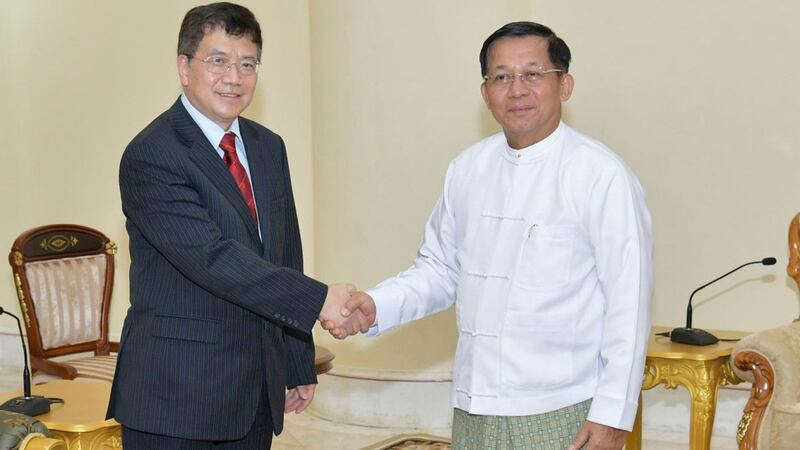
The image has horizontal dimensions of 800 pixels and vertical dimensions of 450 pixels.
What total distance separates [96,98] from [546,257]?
5.29 meters

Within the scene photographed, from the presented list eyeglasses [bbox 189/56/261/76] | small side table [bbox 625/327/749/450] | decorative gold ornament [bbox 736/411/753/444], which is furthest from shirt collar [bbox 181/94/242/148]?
decorative gold ornament [bbox 736/411/753/444]

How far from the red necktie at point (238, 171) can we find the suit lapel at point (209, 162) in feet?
0.14

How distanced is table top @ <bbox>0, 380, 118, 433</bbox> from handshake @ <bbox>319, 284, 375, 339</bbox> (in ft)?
2.42

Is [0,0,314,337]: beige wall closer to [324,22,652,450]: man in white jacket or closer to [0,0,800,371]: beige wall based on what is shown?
[0,0,800,371]: beige wall

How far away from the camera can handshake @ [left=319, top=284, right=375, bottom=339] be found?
308cm

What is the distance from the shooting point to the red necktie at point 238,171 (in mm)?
2854

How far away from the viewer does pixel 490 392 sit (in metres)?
2.64

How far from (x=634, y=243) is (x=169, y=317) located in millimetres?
1149

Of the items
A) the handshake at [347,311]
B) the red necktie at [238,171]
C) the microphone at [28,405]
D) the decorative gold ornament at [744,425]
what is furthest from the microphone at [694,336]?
the microphone at [28,405]

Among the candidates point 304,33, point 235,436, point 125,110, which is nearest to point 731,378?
point 235,436

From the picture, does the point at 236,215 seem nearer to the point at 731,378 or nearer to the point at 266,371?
the point at 266,371

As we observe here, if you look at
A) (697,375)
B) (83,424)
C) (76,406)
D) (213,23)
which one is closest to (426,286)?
(213,23)

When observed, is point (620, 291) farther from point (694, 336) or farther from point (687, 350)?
point (694, 336)

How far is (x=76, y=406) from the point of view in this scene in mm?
3684
